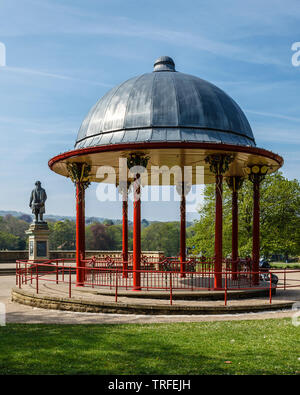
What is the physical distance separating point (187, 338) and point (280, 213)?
1116 inches

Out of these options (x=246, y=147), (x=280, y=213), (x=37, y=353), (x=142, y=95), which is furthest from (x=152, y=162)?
(x=280, y=213)

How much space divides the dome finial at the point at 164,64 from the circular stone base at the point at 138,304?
379 inches

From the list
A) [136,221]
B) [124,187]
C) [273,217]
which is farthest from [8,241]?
[136,221]

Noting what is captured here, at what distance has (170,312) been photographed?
12.9 metres

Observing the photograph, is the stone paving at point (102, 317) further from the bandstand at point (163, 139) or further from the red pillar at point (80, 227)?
the red pillar at point (80, 227)

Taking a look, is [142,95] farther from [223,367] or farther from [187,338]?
[223,367]

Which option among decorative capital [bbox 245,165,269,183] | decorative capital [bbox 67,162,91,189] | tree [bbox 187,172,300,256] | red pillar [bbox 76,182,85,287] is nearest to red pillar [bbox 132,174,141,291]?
red pillar [bbox 76,182,85,287]

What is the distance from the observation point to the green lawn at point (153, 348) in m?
7.19

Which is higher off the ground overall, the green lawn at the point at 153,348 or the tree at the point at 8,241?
the green lawn at the point at 153,348

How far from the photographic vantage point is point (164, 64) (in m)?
18.5

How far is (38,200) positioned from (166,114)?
18029mm

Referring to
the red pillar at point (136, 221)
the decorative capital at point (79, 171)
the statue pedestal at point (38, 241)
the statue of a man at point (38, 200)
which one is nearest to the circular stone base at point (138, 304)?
the red pillar at point (136, 221)
